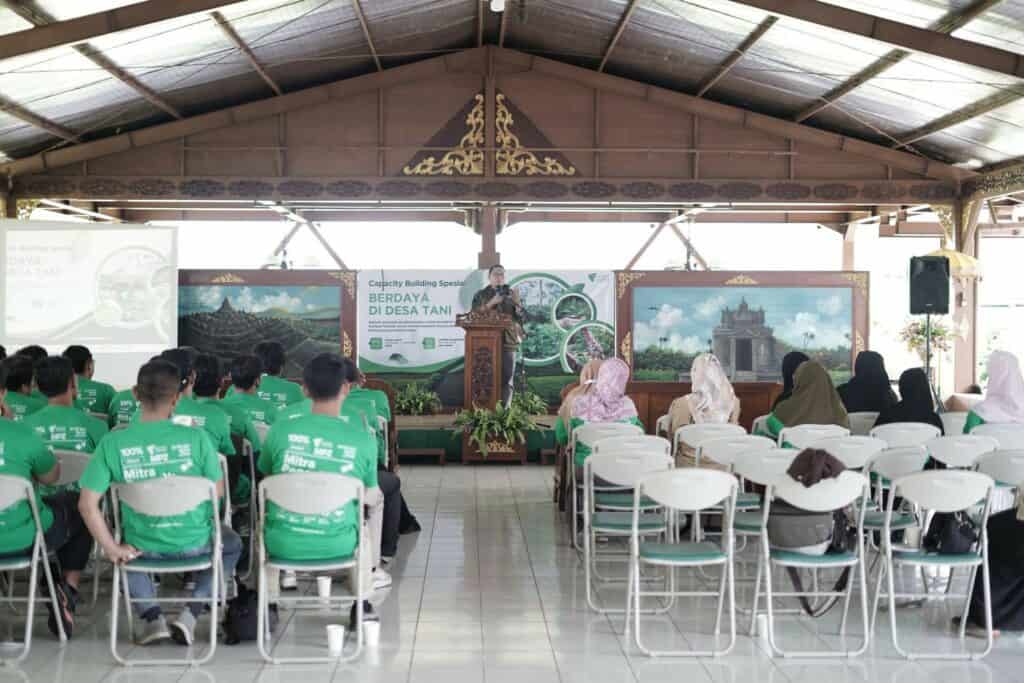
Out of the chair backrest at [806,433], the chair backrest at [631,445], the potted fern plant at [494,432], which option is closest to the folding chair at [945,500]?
the chair backrest at [631,445]

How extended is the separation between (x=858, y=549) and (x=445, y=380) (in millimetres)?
8597

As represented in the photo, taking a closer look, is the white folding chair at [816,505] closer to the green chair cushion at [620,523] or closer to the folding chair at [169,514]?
the green chair cushion at [620,523]

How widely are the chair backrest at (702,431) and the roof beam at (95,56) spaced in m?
5.96

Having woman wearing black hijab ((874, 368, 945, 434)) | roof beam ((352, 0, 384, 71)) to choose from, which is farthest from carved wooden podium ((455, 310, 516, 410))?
woman wearing black hijab ((874, 368, 945, 434))

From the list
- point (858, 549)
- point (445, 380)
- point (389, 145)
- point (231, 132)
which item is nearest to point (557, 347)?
point (445, 380)

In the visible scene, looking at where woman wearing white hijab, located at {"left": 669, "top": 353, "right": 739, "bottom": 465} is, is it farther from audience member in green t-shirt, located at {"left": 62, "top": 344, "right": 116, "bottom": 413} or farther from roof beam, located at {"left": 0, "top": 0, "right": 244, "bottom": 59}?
roof beam, located at {"left": 0, "top": 0, "right": 244, "bottom": 59}

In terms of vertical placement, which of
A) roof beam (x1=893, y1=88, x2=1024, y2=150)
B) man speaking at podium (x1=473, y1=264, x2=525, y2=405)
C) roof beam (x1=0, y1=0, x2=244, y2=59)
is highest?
roof beam (x1=0, y1=0, x2=244, y2=59)

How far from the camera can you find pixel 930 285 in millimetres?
11281

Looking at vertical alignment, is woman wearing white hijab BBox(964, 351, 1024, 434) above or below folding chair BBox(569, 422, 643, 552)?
above

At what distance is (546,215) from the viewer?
725 inches

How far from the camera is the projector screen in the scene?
12.6m

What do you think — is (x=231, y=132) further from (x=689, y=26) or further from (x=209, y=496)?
(x=209, y=496)

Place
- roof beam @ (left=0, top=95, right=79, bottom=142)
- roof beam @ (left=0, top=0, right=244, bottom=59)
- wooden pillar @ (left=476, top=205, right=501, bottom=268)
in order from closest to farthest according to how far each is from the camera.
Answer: roof beam @ (left=0, top=0, right=244, bottom=59), roof beam @ (left=0, top=95, right=79, bottom=142), wooden pillar @ (left=476, top=205, right=501, bottom=268)

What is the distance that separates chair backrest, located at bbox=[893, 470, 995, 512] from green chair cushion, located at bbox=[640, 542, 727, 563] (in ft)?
2.75
